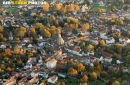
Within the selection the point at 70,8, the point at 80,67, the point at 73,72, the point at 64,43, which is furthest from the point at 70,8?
the point at 73,72

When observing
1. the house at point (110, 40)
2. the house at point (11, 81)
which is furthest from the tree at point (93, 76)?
the house at point (110, 40)

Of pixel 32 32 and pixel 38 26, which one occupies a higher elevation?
pixel 38 26

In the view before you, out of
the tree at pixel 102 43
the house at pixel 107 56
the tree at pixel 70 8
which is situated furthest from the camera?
the tree at pixel 70 8

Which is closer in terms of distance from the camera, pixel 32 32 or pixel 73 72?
pixel 73 72

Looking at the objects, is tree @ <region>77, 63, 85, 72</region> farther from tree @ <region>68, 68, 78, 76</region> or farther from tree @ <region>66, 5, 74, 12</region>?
tree @ <region>66, 5, 74, 12</region>

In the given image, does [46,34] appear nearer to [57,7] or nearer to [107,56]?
[107,56]

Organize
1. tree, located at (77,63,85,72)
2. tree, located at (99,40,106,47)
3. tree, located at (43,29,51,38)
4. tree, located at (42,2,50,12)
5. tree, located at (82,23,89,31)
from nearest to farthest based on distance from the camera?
tree, located at (77,63,85,72) < tree, located at (99,40,106,47) < tree, located at (43,29,51,38) < tree, located at (82,23,89,31) < tree, located at (42,2,50,12)

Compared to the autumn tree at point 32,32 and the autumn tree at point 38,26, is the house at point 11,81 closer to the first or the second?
the autumn tree at point 32,32

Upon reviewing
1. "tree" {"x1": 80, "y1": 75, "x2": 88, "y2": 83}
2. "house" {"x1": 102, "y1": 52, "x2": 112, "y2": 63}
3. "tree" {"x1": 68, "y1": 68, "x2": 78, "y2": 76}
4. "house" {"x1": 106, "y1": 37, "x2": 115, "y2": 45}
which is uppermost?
"house" {"x1": 106, "y1": 37, "x2": 115, "y2": 45}

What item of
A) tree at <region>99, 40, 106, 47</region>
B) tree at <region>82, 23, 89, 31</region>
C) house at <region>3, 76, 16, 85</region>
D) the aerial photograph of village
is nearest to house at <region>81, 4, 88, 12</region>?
the aerial photograph of village
